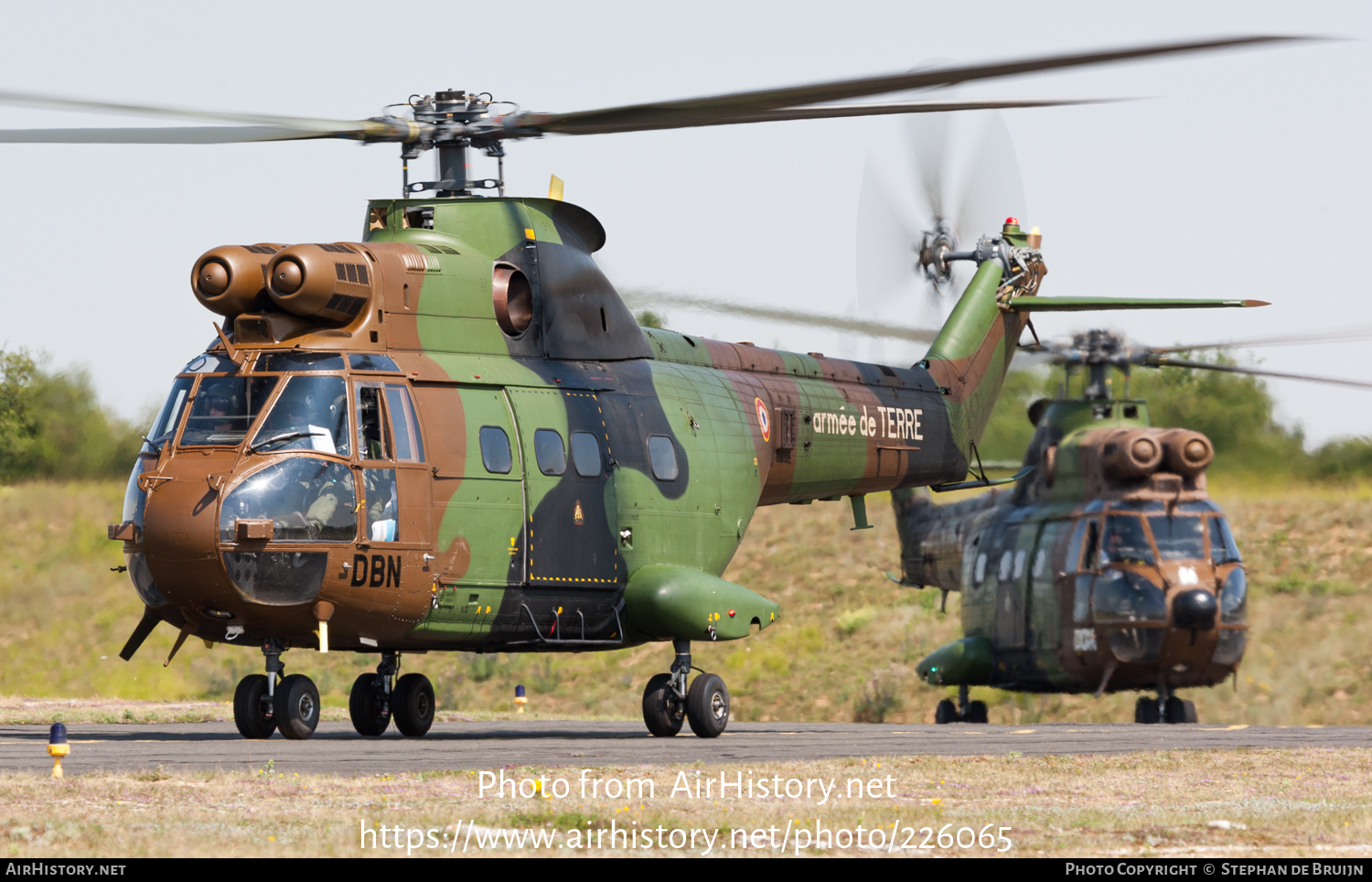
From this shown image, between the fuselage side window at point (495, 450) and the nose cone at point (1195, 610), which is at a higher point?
the fuselage side window at point (495, 450)

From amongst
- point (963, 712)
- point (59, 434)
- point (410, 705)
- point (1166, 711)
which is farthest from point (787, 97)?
point (59, 434)

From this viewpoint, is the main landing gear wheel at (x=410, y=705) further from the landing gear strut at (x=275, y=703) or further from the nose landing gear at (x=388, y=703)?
the landing gear strut at (x=275, y=703)

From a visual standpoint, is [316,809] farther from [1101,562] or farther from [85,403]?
[85,403]

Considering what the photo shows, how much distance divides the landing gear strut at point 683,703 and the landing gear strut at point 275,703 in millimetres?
3630

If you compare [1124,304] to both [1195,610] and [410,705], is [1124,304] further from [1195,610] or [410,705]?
[410,705]

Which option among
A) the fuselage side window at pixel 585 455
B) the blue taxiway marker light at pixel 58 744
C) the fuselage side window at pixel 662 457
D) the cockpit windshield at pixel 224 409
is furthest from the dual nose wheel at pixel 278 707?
the fuselage side window at pixel 662 457

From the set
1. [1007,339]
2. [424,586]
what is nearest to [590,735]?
[424,586]

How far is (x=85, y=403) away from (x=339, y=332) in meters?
23.0

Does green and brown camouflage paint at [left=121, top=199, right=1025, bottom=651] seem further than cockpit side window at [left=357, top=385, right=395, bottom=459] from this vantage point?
No

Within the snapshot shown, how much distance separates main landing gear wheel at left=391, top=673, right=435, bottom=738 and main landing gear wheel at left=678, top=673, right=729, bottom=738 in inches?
107

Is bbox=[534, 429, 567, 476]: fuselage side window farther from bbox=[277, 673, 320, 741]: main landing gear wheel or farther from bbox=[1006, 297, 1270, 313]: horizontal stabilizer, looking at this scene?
bbox=[1006, 297, 1270, 313]: horizontal stabilizer

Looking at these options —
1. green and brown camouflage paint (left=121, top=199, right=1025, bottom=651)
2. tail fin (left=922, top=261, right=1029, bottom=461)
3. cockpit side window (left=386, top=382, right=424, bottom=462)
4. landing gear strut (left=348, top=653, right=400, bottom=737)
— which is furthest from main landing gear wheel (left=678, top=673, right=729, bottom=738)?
tail fin (left=922, top=261, right=1029, bottom=461)

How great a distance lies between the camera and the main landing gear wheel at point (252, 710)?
16797 millimetres

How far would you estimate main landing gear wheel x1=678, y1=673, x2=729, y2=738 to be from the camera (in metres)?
18.6
